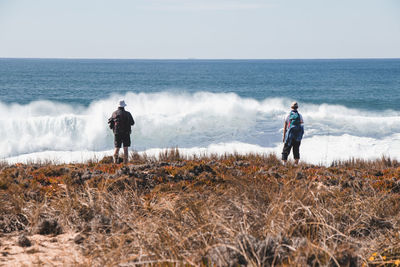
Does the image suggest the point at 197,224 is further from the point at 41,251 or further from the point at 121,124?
the point at 121,124

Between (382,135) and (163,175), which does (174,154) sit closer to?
(163,175)

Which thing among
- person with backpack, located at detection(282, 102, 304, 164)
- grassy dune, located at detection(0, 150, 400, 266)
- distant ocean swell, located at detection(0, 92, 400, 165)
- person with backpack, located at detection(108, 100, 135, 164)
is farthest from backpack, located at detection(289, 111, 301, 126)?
distant ocean swell, located at detection(0, 92, 400, 165)

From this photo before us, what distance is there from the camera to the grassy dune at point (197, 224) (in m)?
3.60

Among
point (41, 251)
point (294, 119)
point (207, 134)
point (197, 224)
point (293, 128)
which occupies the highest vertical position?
point (294, 119)

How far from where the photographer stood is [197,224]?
175 inches

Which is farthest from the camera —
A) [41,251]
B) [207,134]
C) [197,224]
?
[207,134]

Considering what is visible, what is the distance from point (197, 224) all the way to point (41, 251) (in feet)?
5.81

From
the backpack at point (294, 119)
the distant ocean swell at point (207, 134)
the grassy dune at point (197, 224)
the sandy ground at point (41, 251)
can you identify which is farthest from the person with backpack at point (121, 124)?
the distant ocean swell at point (207, 134)

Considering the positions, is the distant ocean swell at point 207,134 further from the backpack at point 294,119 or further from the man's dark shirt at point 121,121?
the man's dark shirt at point 121,121

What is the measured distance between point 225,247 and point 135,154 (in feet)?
30.3

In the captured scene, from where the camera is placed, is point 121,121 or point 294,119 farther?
point 121,121

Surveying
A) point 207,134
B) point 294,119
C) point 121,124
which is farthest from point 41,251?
point 207,134

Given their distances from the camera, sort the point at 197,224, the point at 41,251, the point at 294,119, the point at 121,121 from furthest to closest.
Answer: the point at 121,121
the point at 294,119
the point at 41,251
the point at 197,224

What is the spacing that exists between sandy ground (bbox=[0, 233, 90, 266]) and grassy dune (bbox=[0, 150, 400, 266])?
2cm
